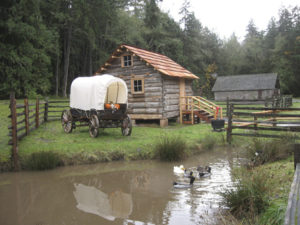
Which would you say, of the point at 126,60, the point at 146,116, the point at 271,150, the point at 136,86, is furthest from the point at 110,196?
the point at 126,60

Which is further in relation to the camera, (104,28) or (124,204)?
(104,28)

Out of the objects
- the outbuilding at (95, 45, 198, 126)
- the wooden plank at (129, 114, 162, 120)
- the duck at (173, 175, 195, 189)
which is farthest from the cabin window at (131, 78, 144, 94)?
the duck at (173, 175, 195, 189)

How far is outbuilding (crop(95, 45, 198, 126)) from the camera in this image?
1647 cm

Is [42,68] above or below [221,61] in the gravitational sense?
below

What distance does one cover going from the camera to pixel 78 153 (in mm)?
9633

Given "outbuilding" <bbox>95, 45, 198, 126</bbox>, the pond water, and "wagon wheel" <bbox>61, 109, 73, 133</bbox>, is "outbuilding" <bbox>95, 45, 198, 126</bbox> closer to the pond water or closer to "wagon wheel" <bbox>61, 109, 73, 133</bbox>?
"wagon wheel" <bbox>61, 109, 73, 133</bbox>

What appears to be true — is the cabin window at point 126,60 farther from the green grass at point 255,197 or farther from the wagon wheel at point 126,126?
the green grass at point 255,197

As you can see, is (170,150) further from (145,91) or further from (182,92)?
(182,92)

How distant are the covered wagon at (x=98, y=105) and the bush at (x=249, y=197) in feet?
24.4

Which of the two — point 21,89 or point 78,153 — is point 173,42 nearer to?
point 21,89

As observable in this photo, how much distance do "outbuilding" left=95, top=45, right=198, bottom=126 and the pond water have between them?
754 cm

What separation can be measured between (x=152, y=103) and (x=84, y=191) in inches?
400

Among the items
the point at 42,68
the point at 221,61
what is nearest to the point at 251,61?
the point at 221,61

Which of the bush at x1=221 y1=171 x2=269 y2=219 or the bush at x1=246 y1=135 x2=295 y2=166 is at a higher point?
the bush at x1=246 y1=135 x2=295 y2=166
